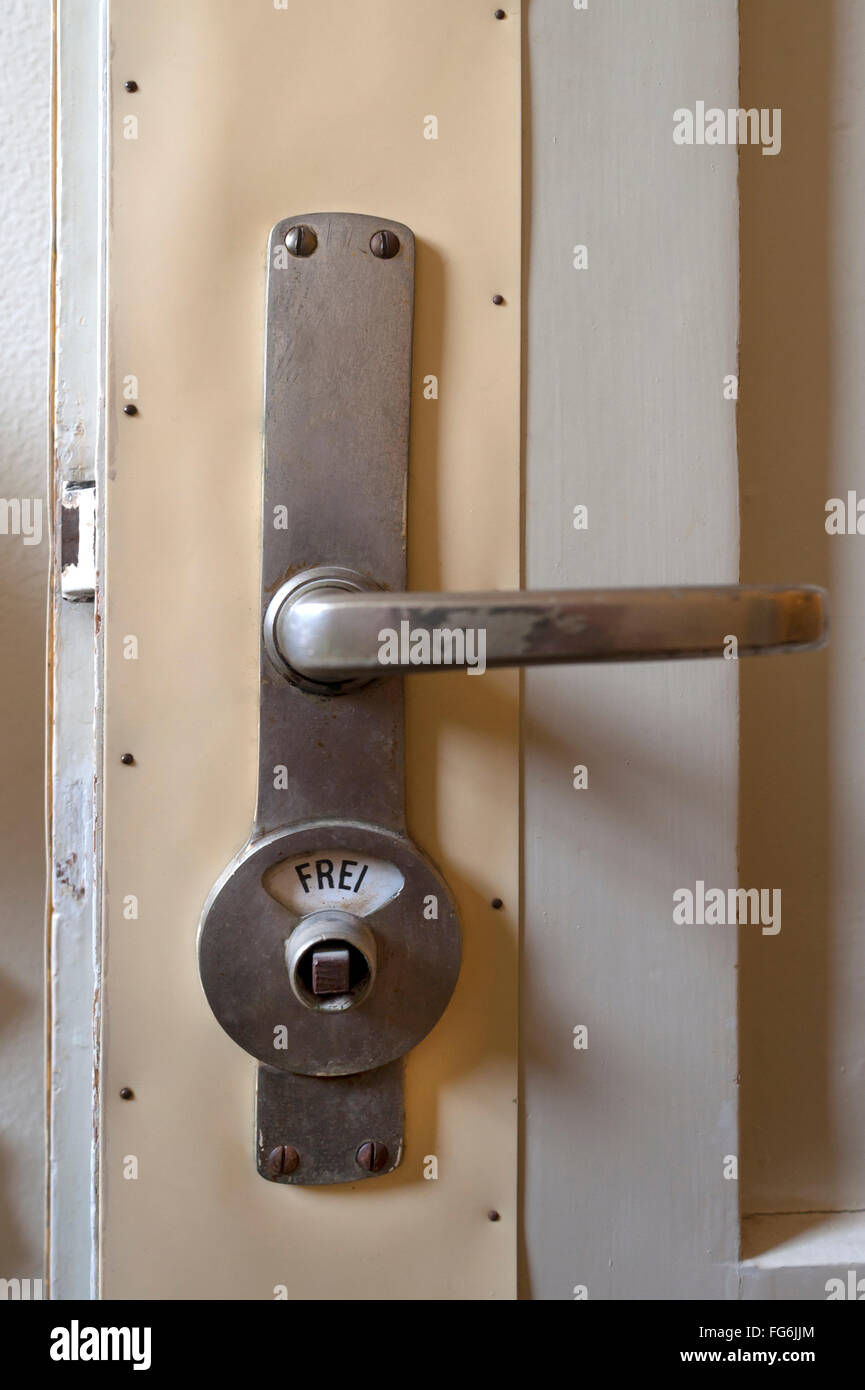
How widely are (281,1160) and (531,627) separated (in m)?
0.22

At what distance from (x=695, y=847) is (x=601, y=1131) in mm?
118

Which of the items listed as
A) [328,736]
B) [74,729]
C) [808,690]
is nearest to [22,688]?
[74,729]

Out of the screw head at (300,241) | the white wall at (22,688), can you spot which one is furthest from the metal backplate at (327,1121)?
the screw head at (300,241)

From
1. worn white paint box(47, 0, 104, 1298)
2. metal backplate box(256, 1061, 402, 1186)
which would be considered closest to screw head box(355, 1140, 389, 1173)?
metal backplate box(256, 1061, 402, 1186)

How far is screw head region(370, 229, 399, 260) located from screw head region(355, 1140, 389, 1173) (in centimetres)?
33

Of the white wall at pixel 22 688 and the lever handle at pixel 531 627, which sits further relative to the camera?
the white wall at pixel 22 688

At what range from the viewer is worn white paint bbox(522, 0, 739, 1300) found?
32cm

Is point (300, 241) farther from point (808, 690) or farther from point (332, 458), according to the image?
point (808, 690)

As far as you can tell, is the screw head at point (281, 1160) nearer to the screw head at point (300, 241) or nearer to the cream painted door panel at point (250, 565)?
the cream painted door panel at point (250, 565)

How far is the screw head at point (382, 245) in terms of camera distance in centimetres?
31

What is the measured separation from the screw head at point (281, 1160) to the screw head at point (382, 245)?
1.09 ft

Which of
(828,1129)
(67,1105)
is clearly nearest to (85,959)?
(67,1105)

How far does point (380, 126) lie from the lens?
0.31m

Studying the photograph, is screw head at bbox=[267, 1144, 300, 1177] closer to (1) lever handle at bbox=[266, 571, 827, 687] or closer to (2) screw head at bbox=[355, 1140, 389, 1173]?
(2) screw head at bbox=[355, 1140, 389, 1173]
